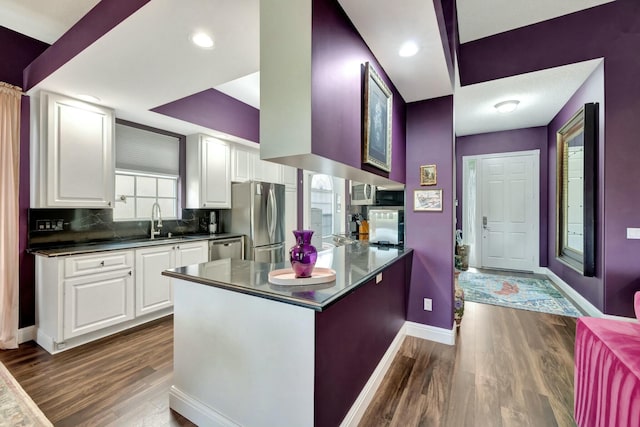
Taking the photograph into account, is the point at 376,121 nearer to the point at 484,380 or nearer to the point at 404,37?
the point at 404,37

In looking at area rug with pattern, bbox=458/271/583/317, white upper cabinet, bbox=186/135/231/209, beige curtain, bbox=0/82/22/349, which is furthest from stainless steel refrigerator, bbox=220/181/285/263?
area rug with pattern, bbox=458/271/583/317

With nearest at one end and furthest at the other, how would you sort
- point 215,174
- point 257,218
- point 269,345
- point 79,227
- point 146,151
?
point 269,345 → point 79,227 → point 146,151 → point 215,174 → point 257,218

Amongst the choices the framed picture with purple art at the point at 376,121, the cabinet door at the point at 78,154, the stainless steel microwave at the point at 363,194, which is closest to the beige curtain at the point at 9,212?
the cabinet door at the point at 78,154

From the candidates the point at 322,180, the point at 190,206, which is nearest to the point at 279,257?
the point at 190,206

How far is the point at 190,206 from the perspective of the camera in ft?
12.9

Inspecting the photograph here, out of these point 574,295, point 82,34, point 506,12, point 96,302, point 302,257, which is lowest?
point 574,295

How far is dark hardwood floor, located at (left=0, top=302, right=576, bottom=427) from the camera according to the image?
173 cm

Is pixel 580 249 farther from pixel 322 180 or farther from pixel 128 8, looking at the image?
pixel 128 8

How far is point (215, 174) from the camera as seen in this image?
4.03m

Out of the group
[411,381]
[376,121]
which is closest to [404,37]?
[376,121]

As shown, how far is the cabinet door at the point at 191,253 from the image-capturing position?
335 cm

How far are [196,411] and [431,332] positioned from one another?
7.11ft

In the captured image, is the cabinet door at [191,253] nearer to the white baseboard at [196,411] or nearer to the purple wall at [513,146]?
the white baseboard at [196,411]

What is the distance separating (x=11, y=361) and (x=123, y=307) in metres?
0.83
